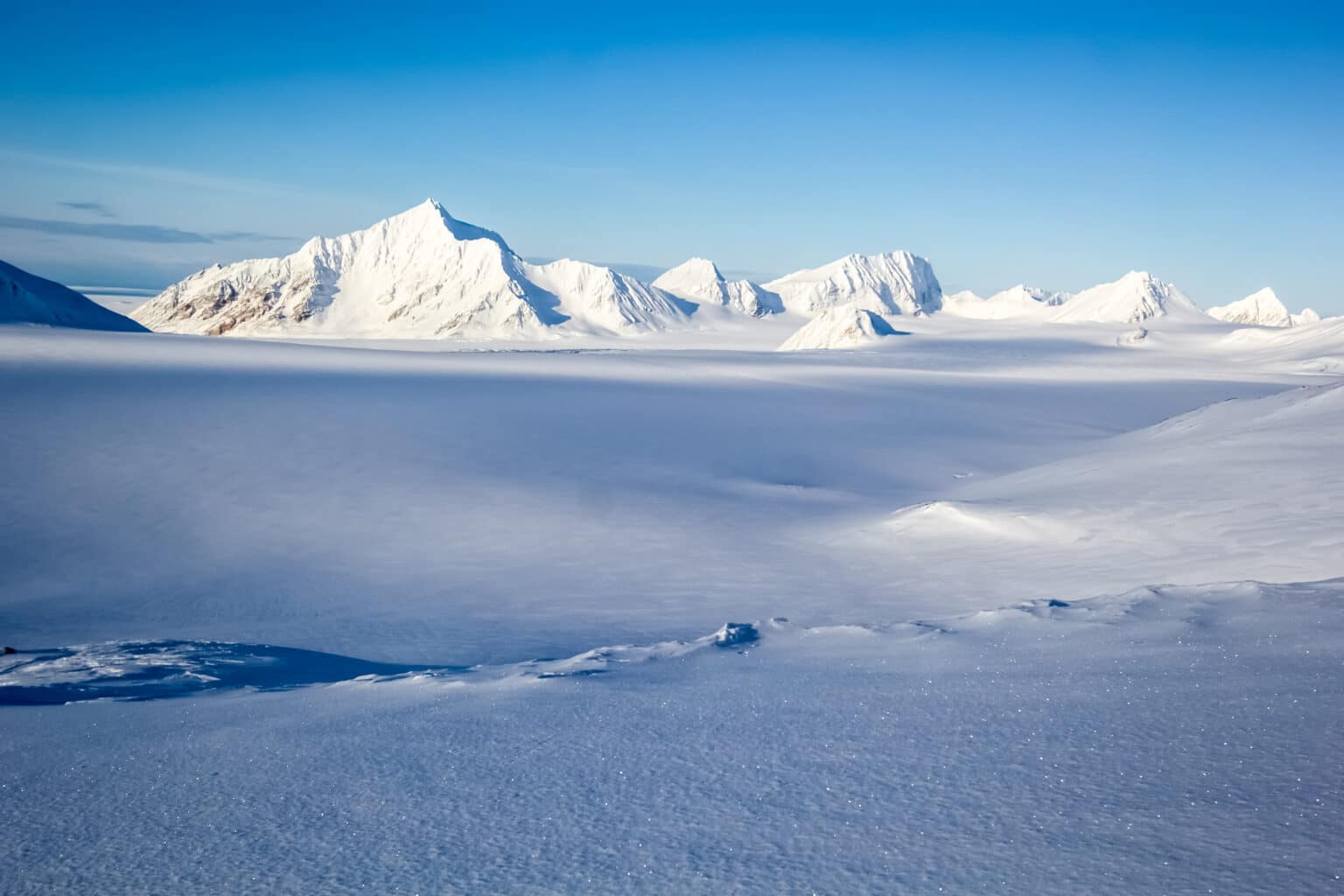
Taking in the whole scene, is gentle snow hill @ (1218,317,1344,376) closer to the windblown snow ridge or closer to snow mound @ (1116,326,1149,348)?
snow mound @ (1116,326,1149,348)

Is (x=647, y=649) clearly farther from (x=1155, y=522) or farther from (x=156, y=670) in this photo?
(x=1155, y=522)

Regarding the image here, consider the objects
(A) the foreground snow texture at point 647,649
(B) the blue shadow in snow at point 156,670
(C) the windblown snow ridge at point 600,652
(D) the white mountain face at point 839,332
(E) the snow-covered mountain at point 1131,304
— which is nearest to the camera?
(A) the foreground snow texture at point 647,649

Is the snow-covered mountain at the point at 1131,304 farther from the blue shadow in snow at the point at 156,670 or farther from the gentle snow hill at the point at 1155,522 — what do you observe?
the blue shadow in snow at the point at 156,670

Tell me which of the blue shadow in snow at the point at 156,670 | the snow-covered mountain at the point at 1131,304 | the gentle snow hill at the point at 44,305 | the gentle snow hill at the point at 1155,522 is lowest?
the blue shadow in snow at the point at 156,670

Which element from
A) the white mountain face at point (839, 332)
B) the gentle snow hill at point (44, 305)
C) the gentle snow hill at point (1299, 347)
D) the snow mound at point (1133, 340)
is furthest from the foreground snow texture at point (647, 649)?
the snow mound at point (1133, 340)

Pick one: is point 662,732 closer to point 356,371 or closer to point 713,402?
point 713,402

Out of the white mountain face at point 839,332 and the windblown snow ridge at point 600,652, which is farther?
the white mountain face at point 839,332

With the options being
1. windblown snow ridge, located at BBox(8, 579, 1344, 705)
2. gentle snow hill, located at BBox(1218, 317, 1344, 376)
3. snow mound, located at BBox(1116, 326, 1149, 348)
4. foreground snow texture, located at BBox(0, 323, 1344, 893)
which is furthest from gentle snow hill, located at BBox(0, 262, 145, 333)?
snow mound, located at BBox(1116, 326, 1149, 348)
